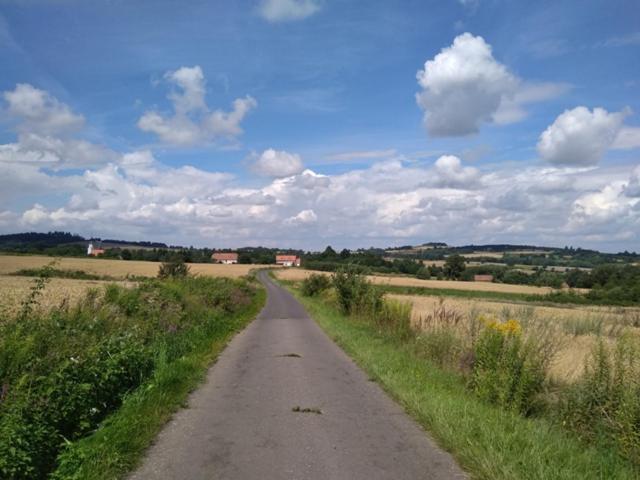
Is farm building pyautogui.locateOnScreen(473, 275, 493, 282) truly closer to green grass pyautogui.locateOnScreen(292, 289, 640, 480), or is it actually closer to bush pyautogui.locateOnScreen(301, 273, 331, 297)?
bush pyautogui.locateOnScreen(301, 273, 331, 297)

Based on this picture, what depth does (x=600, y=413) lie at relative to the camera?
720 cm

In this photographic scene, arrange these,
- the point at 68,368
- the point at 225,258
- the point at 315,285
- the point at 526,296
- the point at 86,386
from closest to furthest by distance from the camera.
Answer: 1. the point at 86,386
2. the point at 68,368
3. the point at 315,285
4. the point at 526,296
5. the point at 225,258

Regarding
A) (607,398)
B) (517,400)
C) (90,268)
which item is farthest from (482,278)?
(607,398)

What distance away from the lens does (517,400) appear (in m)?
8.24

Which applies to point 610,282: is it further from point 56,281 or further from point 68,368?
point 68,368

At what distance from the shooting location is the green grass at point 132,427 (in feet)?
16.6

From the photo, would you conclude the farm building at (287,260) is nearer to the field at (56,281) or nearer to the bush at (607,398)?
the field at (56,281)

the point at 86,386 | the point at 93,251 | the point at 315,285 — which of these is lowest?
the point at 315,285

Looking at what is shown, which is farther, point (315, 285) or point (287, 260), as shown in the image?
point (287, 260)

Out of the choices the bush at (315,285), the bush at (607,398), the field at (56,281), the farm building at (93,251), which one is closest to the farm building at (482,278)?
the field at (56,281)

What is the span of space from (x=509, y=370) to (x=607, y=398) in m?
1.58

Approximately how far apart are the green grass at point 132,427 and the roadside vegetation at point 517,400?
3.52 metres

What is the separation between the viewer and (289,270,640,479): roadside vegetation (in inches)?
223

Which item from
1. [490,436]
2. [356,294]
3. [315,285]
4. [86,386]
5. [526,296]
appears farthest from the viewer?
[526,296]
